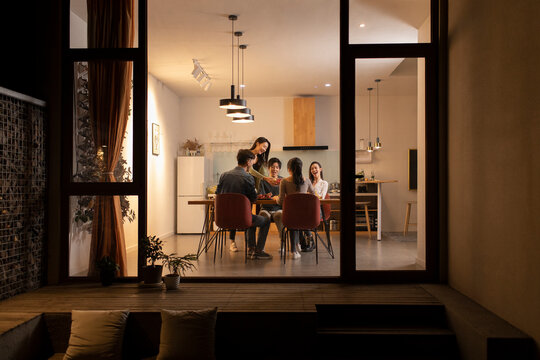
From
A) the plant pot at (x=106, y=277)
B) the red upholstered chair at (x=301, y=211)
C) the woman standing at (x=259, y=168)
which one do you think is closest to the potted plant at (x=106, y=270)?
the plant pot at (x=106, y=277)

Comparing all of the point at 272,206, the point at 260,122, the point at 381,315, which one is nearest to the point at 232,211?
the point at 272,206

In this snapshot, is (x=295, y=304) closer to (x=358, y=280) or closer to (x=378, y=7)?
(x=358, y=280)

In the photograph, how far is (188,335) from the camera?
2877 millimetres

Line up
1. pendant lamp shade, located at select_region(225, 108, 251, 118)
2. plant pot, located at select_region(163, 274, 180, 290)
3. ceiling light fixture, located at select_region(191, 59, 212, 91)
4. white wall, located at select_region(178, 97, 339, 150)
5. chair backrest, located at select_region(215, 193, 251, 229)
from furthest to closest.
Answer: white wall, located at select_region(178, 97, 339, 150)
ceiling light fixture, located at select_region(191, 59, 212, 91)
pendant lamp shade, located at select_region(225, 108, 251, 118)
chair backrest, located at select_region(215, 193, 251, 229)
plant pot, located at select_region(163, 274, 180, 290)

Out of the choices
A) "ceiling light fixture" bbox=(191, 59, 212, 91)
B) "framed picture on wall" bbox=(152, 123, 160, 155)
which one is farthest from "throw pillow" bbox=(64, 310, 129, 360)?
"framed picture on wall" bbox=(152, 123, 160, 155)

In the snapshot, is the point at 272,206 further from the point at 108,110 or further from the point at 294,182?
the point at 108,110

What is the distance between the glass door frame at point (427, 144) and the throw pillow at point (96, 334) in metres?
2.10

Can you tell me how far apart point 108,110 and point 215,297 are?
2.13m

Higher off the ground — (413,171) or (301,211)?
(413,171)

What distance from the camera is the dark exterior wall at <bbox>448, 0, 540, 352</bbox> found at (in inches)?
104

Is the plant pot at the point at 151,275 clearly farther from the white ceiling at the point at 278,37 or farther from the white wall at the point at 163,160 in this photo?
the white wall at the point at 163,160

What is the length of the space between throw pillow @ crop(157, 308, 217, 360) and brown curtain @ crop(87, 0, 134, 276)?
147 centimetres

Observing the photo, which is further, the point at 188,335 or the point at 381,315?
the point at 381,315

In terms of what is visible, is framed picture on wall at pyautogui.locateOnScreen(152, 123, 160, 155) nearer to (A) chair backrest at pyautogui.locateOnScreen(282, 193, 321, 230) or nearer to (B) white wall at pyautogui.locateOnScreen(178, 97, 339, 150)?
(B) white wall at pyautogui.locateOnScreen(178, 97, 339, 150)
